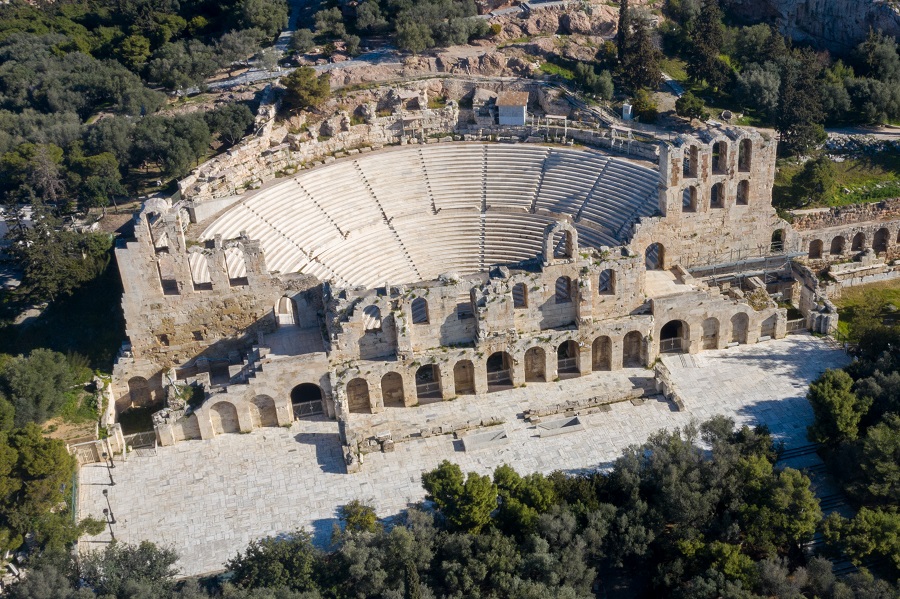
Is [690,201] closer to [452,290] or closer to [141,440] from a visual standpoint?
[452,290]

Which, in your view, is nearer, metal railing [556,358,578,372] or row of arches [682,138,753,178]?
metal railing [556,358,578,372]

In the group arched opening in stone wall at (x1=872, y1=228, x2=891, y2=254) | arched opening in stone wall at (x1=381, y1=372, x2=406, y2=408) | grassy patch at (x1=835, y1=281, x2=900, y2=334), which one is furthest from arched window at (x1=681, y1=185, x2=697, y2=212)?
arched opening in stone wall at (x1=381, y1=372, x2=406, y2=408)

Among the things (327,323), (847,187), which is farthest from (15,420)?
(847,187)

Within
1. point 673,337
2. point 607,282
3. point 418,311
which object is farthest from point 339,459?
point 673,337

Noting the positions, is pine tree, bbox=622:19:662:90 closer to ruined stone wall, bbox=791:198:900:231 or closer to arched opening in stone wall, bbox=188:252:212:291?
ruined stone wall, bbox=791:198:900:231

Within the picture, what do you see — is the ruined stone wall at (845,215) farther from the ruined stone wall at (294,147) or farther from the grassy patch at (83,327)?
the grassy patch at (83,327)

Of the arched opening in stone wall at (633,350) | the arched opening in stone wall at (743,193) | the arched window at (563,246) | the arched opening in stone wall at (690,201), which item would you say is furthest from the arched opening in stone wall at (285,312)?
the arched opening in stone wall at (743,193)
